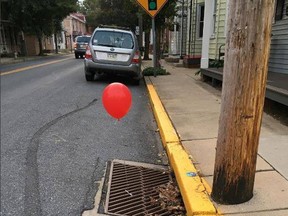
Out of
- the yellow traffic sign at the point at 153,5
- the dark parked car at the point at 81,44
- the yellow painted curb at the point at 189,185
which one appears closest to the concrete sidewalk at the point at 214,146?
the yellow painted curb at the point at 189,185

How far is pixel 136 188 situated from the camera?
133 inches

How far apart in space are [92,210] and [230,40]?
189 centimetres

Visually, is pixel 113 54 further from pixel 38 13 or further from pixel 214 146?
pixel 38 13

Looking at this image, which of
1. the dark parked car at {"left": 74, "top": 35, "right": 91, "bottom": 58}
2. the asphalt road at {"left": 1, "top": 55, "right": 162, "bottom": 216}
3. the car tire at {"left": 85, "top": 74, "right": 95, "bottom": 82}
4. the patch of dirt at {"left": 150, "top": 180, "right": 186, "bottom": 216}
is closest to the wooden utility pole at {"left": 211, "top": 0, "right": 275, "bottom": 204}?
the patch of dirt at {"left": 150, "top": 180, "right": 186, "bottom": 216}

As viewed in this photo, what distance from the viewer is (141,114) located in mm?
A: 6547

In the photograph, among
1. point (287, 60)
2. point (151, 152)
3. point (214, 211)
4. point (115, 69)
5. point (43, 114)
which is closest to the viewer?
point (214, 211)

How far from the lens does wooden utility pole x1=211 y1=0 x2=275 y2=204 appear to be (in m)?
2.19

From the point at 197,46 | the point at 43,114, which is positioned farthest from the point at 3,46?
the point at 43,114

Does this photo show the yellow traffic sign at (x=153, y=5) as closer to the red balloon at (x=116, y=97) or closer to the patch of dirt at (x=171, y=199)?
the red balloon at (x=116, y=97)

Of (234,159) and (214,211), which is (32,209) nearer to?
(214,211)

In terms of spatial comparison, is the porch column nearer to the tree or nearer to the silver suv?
the silver suv

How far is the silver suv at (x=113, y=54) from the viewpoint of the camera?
9.86 meters

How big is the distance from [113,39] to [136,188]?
24.4 ft

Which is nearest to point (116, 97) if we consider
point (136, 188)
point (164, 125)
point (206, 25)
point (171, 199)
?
point (136, 188)
